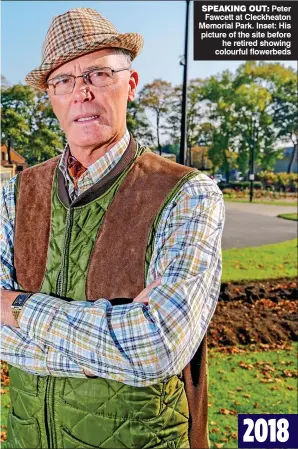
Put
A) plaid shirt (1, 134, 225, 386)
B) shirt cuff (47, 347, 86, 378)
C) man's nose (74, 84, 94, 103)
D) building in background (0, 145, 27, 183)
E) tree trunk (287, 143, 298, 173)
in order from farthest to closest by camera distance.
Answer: tree trunk (287, 143, 298, 173) < building in background (0, 145, 27, 183) < man's nose (74, 84, 94, 103) < shirt cuff (47, 347, 86, 378) < plaid shirt (1, 134, 225, 386)

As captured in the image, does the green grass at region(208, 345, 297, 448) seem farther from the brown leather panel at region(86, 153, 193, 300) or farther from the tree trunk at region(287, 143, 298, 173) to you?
the tree trunk at region(287, 143, 298, 173)

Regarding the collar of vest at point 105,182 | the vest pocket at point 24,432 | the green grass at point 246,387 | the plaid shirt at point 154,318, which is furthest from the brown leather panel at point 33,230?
the green grass at point 246,387

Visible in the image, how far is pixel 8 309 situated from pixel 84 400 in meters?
0.37

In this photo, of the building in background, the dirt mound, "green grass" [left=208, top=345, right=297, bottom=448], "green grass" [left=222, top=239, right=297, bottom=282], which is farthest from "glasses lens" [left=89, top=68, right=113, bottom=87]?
"green grass" [left=222, top=239, right=297, bottom=282]

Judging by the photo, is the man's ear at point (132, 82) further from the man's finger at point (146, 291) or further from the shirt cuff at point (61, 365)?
the shirt cuff at point (61, 365)

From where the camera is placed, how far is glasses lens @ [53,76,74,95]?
1.60 m

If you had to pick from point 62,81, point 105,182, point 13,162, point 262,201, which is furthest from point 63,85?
point 262,201

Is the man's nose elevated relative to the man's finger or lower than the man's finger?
elevated

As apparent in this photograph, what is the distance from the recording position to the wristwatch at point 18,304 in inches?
59.6

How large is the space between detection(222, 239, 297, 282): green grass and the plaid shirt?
5.20 meters

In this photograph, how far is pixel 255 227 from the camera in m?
11.8

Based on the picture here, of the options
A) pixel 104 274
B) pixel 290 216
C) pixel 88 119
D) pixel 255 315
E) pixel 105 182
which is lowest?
pixel 255 315

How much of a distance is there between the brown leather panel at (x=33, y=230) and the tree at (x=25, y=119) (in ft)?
10.1

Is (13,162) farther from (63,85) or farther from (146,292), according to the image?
(146,292)
